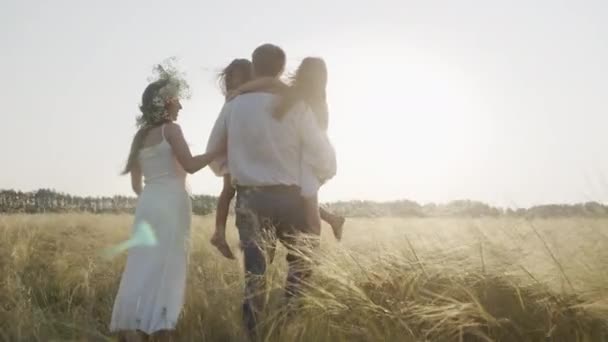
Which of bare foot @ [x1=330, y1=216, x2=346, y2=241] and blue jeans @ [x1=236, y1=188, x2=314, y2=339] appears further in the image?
bare foot @ [x1=330, y1=216, x2=346, y2=241]

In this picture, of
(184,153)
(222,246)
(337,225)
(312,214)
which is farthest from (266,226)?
(184,153)

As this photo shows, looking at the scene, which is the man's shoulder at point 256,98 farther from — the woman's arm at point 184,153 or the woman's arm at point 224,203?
the woman's arm at point 224,203

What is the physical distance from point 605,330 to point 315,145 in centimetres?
180

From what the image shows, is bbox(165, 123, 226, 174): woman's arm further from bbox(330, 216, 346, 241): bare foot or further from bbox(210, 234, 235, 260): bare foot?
bbox(330, 216, 346, 241): bare foot

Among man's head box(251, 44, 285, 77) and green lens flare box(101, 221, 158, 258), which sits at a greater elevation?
man's head box(251, 44, 285, 77)

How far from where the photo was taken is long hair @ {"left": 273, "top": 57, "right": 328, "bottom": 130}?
3.59 m

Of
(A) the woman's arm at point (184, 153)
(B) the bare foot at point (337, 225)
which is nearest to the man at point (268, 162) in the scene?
(A) the woman's arm at point (184, 153)

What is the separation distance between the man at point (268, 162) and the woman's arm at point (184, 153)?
0.62ft

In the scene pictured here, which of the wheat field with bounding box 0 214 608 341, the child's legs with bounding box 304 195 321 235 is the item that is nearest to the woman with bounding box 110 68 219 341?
the wheat field with bounding box 0 214 608 341

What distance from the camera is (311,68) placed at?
3639 millimetres

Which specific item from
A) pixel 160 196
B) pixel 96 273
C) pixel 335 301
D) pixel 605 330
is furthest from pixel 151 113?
pixel 605 330

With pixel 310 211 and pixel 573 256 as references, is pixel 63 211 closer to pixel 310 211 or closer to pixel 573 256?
pixel 310 211

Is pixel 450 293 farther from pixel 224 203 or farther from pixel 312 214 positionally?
pixel 224 203

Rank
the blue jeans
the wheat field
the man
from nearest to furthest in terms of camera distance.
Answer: the wheat field
the blue jeans
the man
